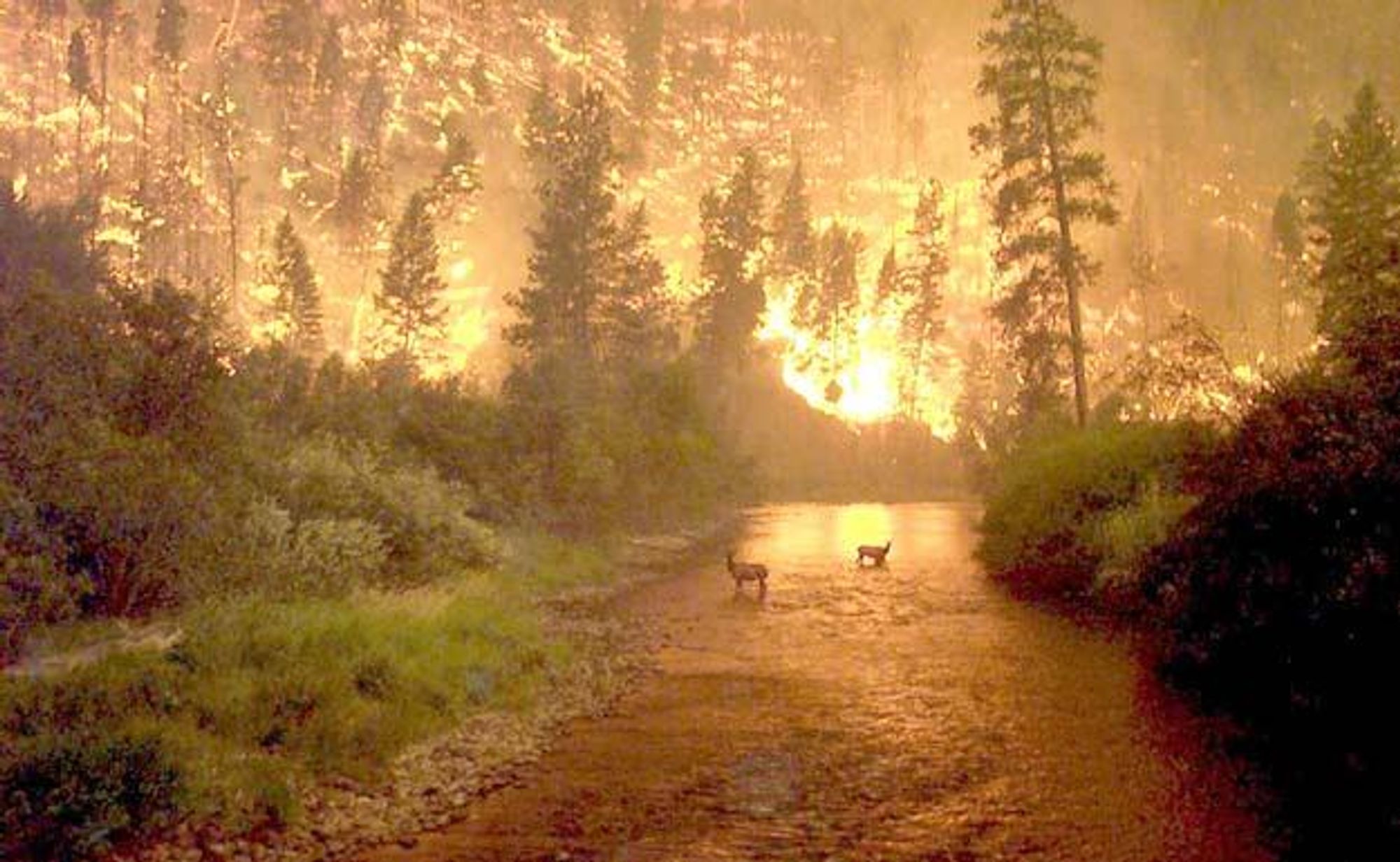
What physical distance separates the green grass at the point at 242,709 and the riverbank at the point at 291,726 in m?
0.02

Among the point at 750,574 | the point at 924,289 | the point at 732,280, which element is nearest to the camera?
the point at 750,574

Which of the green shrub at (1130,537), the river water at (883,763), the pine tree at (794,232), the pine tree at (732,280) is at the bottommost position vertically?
the river water at (883,763)

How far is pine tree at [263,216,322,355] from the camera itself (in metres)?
70.5

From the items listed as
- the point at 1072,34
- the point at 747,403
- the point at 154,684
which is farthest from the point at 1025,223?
the point at 747,403

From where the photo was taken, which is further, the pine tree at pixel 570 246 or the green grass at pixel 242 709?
the pine tree at pixel 570 246

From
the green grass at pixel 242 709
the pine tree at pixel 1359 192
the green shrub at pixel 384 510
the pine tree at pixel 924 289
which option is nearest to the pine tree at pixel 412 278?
the green shrub at pixel 384 510

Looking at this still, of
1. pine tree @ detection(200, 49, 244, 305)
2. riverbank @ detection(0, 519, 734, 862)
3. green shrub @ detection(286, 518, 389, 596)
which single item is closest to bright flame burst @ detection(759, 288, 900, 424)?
pine tree @ detection(200, 49, 244, 305)

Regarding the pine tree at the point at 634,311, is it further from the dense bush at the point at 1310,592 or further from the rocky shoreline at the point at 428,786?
the dense bush at the point at 1310,592

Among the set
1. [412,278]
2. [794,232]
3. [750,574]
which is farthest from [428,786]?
[794,232]

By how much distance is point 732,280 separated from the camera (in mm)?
85938

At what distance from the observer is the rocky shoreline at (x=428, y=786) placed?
9828mm

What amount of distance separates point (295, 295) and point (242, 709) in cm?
6462

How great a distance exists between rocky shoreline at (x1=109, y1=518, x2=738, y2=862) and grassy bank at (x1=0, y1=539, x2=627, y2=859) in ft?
0.70

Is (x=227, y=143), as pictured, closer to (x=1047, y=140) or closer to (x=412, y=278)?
(x=412, y=278)
